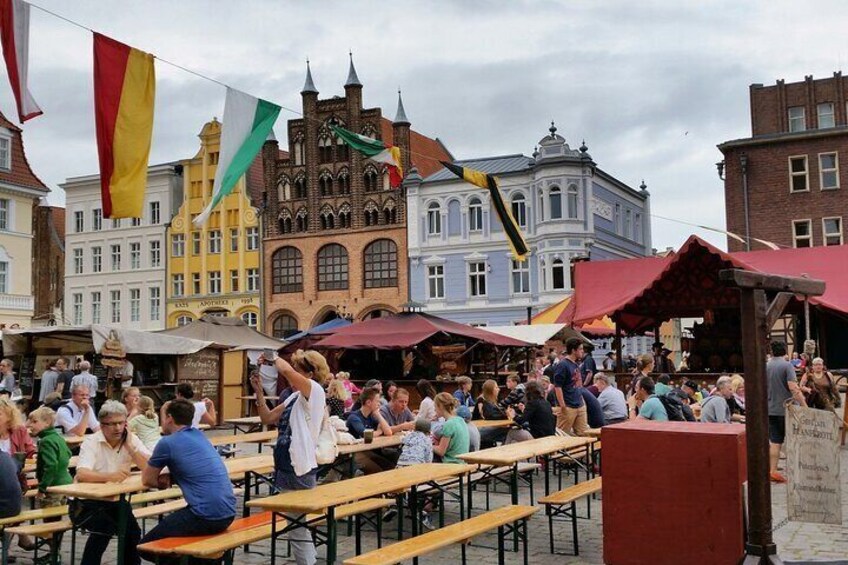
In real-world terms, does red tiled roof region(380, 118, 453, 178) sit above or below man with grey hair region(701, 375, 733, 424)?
above

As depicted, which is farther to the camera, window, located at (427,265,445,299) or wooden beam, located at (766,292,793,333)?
window, located at (427,265,445,299)

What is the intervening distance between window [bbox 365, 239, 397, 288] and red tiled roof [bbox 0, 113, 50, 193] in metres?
15.6

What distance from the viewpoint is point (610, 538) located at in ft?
21.5

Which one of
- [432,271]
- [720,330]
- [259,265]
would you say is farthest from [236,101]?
[259,265]

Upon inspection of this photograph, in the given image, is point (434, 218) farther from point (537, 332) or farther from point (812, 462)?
point (812, 462)

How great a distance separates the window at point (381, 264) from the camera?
1880 inches

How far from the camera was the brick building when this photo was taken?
59625 millimetres

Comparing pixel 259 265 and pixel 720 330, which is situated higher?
pixel 259 265

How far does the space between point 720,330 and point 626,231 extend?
2774 centimetres

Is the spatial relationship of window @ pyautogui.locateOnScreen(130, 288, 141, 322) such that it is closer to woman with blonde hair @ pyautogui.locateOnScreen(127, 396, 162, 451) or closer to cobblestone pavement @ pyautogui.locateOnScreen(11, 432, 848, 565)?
woman with blonde hair @ pyautogui.locateOnScreen(127, 396, 162, 451)

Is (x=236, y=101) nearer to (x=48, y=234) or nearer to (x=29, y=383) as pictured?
(x=29, y=383)

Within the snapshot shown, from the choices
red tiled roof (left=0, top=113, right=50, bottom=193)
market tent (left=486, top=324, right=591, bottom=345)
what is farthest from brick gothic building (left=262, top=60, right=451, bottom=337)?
market tent (left=486, top=324, right=591, bottom=345)

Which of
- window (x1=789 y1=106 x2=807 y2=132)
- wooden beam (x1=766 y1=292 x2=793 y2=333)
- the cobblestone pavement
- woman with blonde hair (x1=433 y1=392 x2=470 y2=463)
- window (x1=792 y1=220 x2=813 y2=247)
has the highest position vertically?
window (x1=789 y1=106 x2=807 y2=132)

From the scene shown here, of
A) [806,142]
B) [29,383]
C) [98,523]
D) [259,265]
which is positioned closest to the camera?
[98,523]
